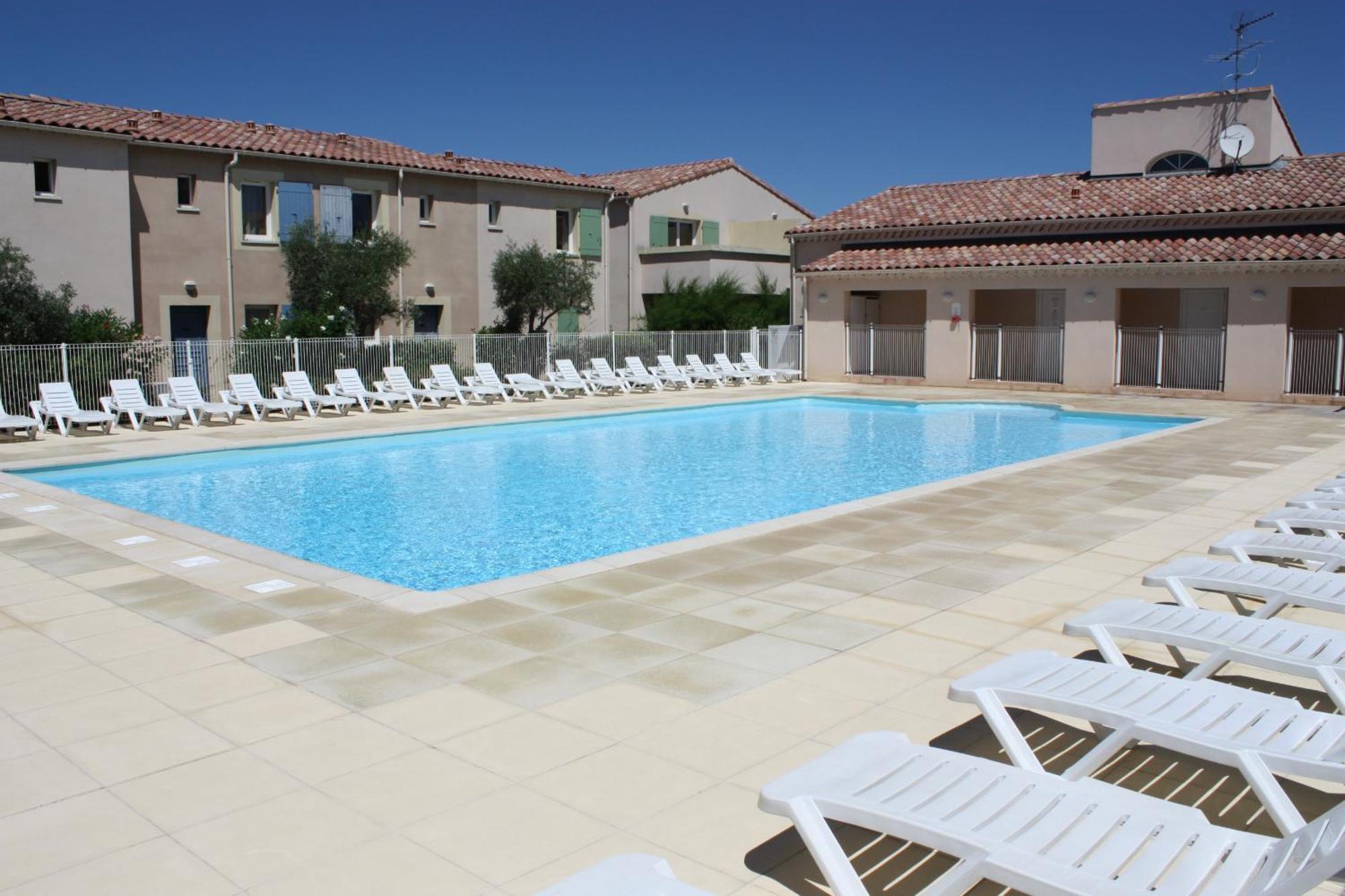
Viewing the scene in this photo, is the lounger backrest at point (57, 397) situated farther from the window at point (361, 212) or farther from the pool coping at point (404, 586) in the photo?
the window at point (361, 212)

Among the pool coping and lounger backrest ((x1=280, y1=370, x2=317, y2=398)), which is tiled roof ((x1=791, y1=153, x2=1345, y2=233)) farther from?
lounger backrest ((x1=280, y1=370, x2=317, y2=398))

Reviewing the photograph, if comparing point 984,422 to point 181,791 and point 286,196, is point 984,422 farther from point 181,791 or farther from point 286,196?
point 181,791

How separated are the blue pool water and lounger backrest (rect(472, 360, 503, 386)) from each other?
10.8ft

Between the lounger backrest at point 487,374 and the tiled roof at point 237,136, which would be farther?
→ the lounger backrest at point 487,374

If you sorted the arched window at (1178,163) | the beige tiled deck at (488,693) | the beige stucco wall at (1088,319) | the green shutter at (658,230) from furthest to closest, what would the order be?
1. the green shutter at (658,230)
2. the arched window at (1178,163)
3. the beige stucco wall at (1088,319)
4. the beige tiled deck at (488,693)

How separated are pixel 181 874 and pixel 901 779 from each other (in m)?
2.25

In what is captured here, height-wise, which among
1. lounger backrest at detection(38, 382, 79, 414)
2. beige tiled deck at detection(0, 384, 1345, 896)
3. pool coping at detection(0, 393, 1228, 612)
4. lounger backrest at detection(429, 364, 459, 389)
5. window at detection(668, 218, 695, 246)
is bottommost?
beige tiled deck at detection(0, 384, 1345, 896)

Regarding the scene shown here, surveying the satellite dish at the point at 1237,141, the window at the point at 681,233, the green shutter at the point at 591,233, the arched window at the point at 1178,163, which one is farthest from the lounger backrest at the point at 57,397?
the arched window at the point at 1178,163

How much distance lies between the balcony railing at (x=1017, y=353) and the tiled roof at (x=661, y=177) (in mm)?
11399

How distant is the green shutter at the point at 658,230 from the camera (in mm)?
33000

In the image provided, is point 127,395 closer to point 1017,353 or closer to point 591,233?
point 591,233

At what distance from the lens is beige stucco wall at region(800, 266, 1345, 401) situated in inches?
841

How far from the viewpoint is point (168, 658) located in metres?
5.56

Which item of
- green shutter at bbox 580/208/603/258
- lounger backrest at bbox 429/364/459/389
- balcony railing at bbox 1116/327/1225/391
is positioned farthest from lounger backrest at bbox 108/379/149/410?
balcony railing at bbox 1116/327/1225/391
